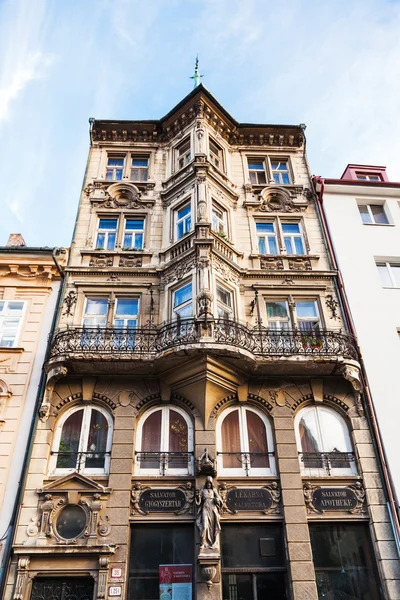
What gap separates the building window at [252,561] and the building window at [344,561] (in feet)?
3.15

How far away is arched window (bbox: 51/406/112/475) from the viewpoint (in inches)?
521

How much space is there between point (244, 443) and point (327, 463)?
97.0 inches

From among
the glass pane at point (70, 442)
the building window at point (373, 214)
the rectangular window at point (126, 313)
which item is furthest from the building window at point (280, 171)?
the glass pane at point (70, 442)

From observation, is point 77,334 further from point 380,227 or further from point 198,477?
point 380,227

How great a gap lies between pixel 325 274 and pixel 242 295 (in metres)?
3.28

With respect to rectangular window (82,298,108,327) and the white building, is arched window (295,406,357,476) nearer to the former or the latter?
the white building

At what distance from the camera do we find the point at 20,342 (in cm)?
1526

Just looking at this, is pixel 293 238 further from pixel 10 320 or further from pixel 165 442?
pixel 10 320

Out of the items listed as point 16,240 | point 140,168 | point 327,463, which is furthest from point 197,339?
point 140,168

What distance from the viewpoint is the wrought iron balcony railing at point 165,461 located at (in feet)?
43.5

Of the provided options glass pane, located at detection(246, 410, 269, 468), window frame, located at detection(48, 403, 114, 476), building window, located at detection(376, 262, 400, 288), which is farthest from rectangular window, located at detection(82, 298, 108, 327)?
building window, located at detection(376, 262, 400, 288)

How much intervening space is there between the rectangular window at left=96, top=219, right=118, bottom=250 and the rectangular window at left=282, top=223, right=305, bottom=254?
684 centimetres

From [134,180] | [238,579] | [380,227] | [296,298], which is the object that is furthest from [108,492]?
[380,227]

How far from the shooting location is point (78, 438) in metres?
13.8
